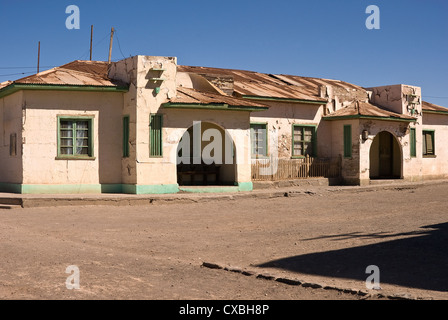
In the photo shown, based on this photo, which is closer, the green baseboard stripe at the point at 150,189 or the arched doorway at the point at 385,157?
the green baseboard stripe at the point at 150,189

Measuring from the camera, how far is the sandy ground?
23.7 ft

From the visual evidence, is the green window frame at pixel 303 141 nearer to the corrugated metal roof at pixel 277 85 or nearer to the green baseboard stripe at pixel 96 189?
the corrugated metal roof at pixel 277 85

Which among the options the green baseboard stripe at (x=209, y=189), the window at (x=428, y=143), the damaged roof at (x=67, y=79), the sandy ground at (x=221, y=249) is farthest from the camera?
the window at (x=428, y=143)

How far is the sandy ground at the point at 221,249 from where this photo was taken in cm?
721

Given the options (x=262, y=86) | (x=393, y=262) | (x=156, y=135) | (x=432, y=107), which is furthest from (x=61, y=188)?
(x=432, y=107)

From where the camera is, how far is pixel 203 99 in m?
20.1

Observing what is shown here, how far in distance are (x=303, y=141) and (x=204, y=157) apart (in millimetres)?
4494

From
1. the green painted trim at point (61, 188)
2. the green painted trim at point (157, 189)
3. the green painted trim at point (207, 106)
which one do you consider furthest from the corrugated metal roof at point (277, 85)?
the green painted trim at point (61, 188)

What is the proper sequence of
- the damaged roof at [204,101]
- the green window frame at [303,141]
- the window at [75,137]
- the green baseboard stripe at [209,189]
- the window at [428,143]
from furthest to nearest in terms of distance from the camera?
the window at [428,143]
the green window frame at [303,141]
the green baseboard stripe at [209,189]
the damaged roof at [204,101]
the window at [75,137]

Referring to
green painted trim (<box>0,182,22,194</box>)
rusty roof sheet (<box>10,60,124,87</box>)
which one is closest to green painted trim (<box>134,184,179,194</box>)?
rusty roof sheet (<box>10,60,124,87</box>)

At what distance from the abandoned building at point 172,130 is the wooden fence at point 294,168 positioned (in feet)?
0.13

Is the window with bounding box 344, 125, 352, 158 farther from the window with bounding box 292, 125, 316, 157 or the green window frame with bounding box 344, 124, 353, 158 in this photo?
the window with bounding box 292, 125, 316, 157

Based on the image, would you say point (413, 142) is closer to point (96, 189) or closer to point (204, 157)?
point (204, 157)
